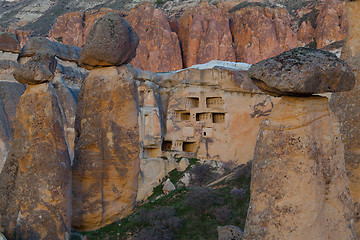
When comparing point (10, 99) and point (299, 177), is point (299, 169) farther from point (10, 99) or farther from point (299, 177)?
point (10, 99)

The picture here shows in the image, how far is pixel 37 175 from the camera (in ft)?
12.8

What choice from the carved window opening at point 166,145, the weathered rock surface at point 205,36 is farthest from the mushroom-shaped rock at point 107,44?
the weathered rock surface at point 205,36

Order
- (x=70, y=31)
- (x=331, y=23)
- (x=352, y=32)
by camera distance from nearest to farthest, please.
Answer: (x=352, y=32) → (x=331, y=23) → (x=70, y=31)

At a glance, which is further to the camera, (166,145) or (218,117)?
(166,145)

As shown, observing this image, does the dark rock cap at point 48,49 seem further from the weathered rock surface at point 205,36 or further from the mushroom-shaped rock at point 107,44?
the weathered rock surface at point 205,36

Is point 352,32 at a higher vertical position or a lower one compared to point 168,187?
higher

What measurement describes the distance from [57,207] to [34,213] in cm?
24

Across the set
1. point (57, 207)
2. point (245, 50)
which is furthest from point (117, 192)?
point (245, 50)

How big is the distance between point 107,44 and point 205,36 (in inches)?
884

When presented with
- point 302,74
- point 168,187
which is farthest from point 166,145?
point 302,74

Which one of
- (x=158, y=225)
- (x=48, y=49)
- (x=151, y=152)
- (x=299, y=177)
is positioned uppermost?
(x=48, y=49)

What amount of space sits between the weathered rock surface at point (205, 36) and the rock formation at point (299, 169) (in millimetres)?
23293

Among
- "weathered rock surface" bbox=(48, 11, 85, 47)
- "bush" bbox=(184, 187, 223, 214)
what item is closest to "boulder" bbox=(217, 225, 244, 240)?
"bush" bbox=(184, 187, 223, 214)

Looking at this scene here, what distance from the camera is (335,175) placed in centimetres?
266
